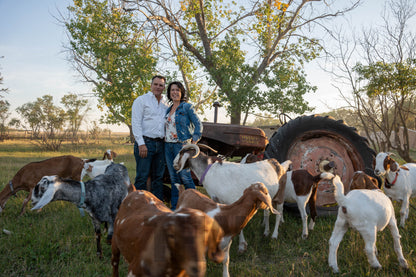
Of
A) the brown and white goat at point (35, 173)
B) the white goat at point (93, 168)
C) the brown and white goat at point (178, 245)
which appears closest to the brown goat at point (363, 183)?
the brown and white goat at point (178, 245)

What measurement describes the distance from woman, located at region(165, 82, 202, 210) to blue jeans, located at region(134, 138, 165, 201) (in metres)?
0.22

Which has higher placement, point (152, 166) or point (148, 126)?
point (148, 126)

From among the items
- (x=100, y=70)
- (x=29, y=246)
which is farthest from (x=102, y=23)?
(x=29, y=246)

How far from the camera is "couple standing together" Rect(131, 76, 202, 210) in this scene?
4.46 meters

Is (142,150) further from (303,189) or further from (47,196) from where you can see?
(303,189)

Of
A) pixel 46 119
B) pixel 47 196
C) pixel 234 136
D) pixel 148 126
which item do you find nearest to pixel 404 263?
pixel 234 136

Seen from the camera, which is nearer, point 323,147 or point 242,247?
point 242,247

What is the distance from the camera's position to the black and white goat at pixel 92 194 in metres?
3.16

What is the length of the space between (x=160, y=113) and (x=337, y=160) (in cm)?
338

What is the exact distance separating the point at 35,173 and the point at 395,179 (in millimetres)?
7111

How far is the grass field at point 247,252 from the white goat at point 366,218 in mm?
169

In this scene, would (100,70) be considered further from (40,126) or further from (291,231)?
(291,231)

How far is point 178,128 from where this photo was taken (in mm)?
4453

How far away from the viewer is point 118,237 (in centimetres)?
217
